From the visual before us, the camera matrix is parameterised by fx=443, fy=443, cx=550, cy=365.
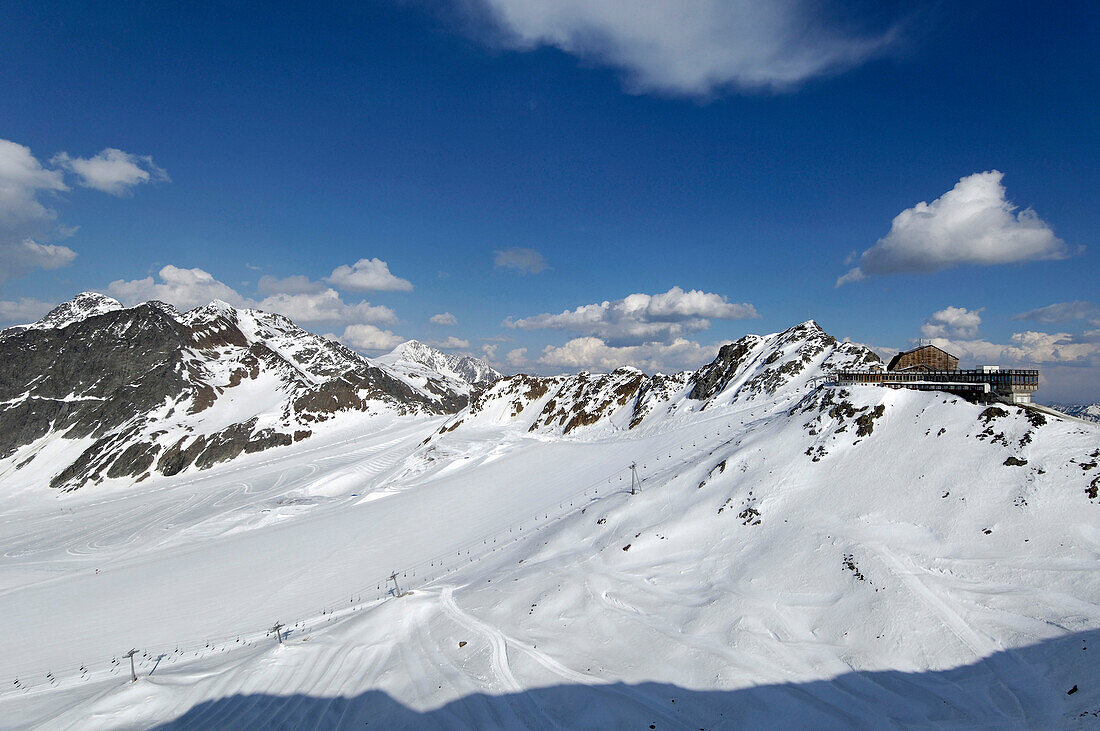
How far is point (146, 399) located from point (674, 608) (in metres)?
172

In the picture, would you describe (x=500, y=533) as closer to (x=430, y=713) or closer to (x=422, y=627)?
(x=422, y=627)

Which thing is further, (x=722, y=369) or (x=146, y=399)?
(x=146, y=399)

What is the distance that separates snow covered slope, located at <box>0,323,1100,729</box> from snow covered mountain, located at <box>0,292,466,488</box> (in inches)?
3047

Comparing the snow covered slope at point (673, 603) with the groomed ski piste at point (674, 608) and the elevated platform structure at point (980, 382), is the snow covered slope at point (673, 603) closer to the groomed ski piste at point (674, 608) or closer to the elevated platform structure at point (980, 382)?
the groomed ski piste at point (674, 608)

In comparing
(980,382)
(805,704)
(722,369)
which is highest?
(722,369)

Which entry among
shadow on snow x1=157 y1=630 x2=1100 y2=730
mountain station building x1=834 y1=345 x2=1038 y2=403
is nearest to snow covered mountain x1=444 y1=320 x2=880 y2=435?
mountain station building x1=834 y1=345 x2=1038 y2=403

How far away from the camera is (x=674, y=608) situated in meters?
21.6

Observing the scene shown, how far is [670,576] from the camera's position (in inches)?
968

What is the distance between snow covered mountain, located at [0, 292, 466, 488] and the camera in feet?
388

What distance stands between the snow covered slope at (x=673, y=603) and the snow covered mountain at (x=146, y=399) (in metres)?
77.4

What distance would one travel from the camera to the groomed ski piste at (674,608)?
15.4m

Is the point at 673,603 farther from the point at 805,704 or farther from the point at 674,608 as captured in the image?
the point at 805,704

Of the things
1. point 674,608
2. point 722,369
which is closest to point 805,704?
point 674,608

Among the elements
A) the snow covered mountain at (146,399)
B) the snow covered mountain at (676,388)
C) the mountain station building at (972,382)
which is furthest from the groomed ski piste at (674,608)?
the snow covered mountain at (146,399)
